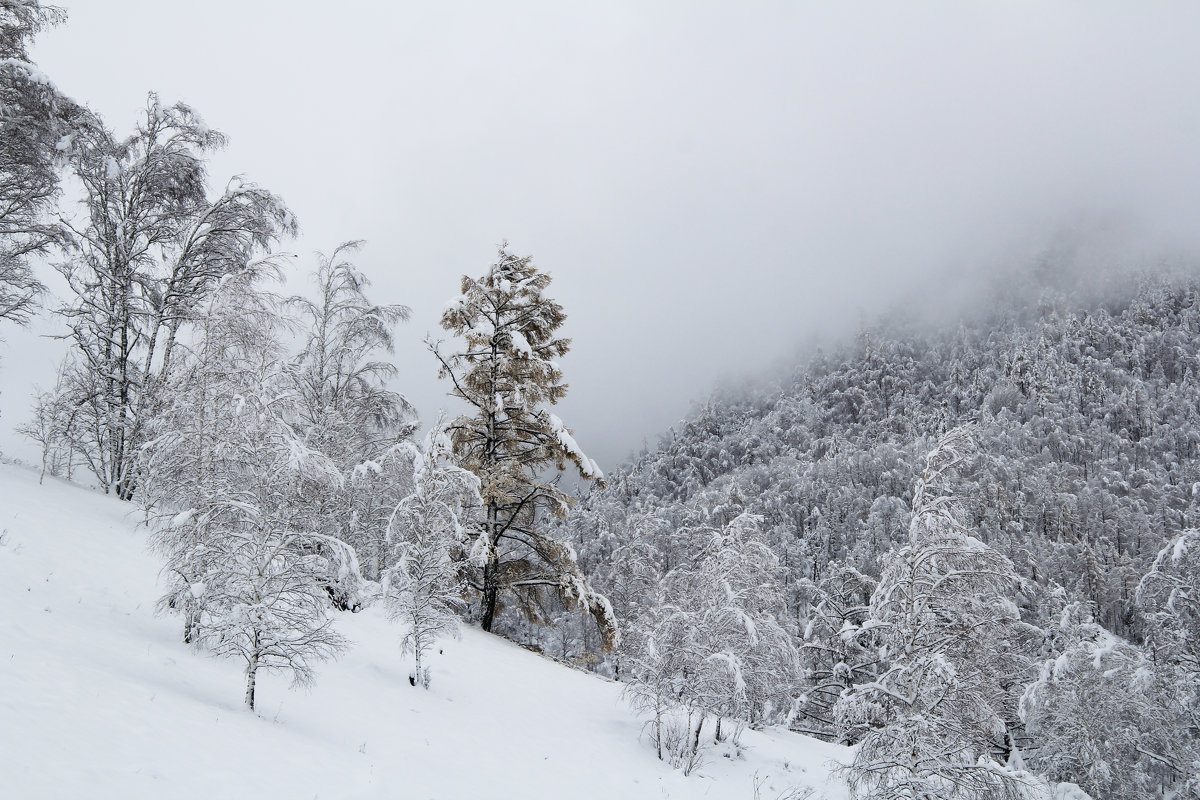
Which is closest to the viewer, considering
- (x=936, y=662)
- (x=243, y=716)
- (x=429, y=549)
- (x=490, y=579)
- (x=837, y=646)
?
(x=243, y=716)

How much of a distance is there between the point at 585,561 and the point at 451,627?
62.8 m

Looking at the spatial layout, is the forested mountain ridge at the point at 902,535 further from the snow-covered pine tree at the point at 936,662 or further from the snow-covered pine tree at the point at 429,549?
the snow-covered pine tree at the point at 429,549

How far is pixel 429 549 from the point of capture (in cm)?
1147

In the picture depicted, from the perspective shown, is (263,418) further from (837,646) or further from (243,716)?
(837,646)

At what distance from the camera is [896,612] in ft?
30.4

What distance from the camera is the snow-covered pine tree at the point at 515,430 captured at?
52.1 feet

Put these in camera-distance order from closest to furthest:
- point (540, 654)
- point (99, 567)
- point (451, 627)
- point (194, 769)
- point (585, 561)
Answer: point (194, 769), point (99, 567), point (451, 627), point (540, 654), point (585, 561)

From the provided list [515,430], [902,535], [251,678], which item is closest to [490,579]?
[515,430]

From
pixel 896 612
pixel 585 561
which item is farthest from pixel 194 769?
pixel 585 561

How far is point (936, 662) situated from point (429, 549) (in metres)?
8.27

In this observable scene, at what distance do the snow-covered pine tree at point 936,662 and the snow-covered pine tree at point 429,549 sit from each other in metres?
6.72

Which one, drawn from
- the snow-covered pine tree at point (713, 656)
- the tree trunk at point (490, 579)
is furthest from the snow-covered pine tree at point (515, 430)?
the snow-covered pine tree at point (713, 656)

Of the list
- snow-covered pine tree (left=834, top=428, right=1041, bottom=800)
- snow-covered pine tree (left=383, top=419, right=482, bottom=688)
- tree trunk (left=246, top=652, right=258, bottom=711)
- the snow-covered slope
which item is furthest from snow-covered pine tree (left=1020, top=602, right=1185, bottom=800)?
tree trunk (left=246, top=652, right=258, bottom=711)

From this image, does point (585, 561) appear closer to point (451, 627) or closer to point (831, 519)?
point (451, 627)
